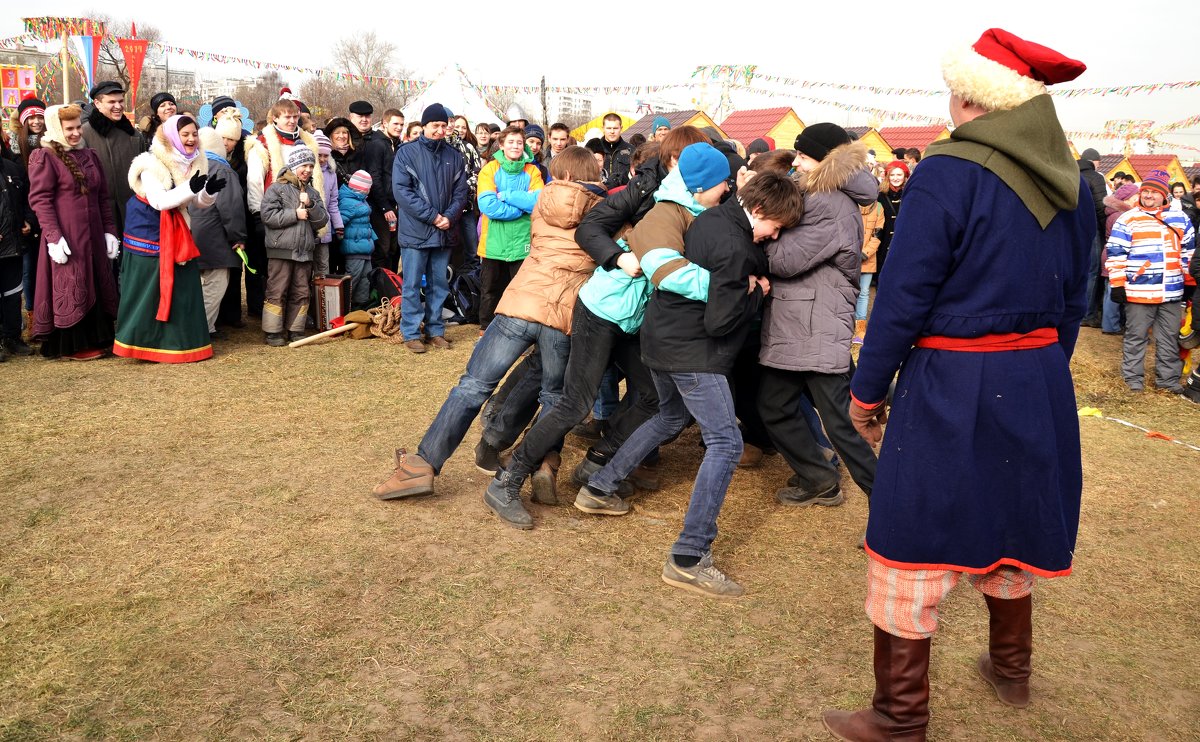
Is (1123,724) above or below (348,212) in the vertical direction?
below

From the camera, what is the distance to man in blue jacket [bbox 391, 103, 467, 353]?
7812 millimetres

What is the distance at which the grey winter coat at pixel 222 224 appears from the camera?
7.73 metres

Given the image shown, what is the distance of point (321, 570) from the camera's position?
386 centimetres

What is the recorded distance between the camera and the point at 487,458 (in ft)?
16.8

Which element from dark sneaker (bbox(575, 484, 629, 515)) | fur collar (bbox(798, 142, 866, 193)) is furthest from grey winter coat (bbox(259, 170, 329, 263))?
fur collar (bbox(798, 142, 866, 193))

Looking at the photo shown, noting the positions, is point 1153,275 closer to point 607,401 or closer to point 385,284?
point 607,401

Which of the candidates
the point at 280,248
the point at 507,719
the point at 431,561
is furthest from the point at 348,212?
the point at 507,719

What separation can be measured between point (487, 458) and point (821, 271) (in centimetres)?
208

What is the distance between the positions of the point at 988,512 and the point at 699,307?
1.55 meters

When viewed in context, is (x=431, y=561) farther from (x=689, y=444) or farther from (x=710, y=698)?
(x=689, y=444)

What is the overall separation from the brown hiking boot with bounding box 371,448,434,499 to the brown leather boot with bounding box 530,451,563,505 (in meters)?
0.53

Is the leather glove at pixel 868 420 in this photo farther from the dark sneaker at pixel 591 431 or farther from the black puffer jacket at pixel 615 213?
the dark sneaker at pixel 591 431

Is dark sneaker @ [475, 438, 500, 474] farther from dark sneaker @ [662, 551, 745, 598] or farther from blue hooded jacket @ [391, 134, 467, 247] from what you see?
blue hooded jacket @ [391, 134, 467, 247]

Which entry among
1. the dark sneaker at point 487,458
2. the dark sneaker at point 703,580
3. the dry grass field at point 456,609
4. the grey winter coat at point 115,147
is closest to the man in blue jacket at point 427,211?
the grey winter coat at point 115,147
